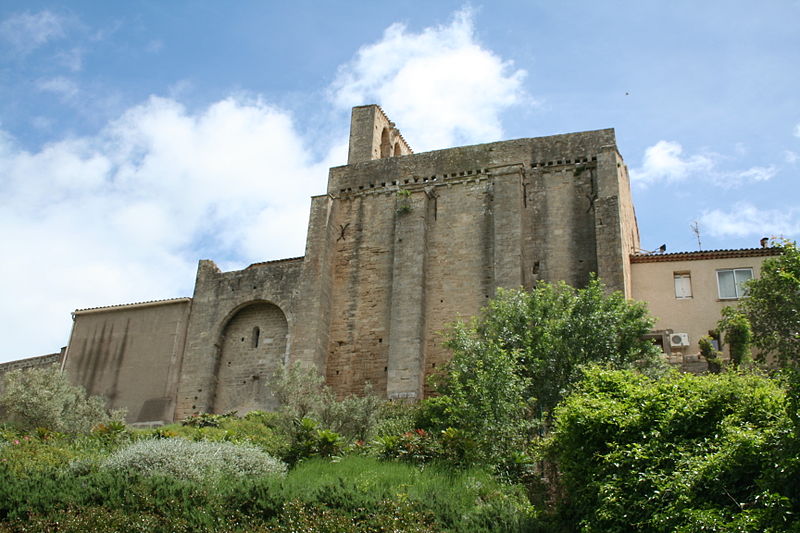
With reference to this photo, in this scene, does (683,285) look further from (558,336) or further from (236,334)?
(236,334)

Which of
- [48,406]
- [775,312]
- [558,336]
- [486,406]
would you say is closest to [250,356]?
[48,406]

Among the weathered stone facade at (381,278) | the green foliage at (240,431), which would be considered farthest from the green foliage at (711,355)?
the green foliage at (240,431)

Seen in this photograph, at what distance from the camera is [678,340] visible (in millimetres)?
20734

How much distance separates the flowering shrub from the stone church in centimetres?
848

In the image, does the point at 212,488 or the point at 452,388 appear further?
the point at 452,388

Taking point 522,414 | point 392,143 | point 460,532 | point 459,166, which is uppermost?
point 392,143

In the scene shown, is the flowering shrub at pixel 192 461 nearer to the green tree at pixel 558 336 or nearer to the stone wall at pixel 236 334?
the green tree at pixel 558 336

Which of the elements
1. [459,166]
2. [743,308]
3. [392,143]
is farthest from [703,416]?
[392,143]

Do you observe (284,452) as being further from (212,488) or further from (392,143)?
(392,143)

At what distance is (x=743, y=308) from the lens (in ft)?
65.1

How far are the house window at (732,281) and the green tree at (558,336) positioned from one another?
3617 mm

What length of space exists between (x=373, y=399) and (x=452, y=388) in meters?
1.88

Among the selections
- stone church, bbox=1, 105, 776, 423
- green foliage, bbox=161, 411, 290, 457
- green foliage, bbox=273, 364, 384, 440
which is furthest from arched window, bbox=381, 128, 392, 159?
green foliage, bbox=273, 364, 384, 440

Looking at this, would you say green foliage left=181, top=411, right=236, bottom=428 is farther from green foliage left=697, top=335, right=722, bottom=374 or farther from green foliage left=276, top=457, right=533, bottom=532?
green foliage left=697, top=335, right=722, bottom=374
